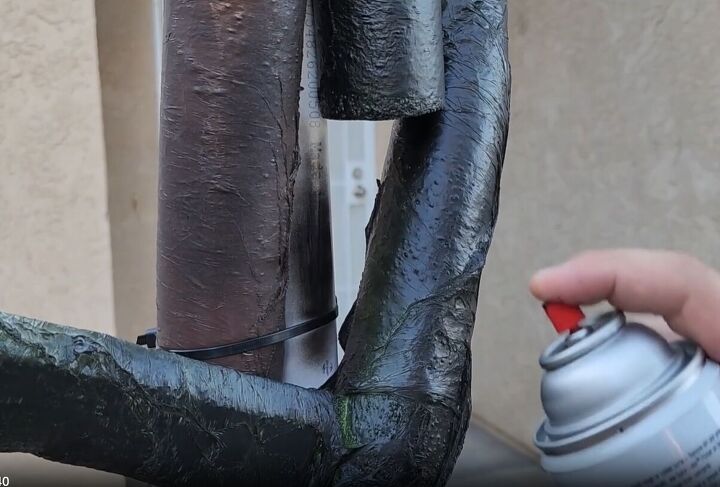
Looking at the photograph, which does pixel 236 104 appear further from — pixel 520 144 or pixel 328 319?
pixel 520 144

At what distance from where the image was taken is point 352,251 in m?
2.59

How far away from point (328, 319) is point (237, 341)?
0.16 meters

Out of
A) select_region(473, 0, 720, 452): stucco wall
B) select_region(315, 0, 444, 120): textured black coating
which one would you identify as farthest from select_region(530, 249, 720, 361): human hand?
select_region(473, 0, 720, 452): stucco wall

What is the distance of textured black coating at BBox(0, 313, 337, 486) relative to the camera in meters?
0.43

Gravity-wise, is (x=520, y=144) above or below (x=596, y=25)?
below

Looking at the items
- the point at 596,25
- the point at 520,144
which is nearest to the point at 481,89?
the point at 596,25

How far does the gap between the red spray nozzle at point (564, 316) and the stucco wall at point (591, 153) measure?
4.44ft

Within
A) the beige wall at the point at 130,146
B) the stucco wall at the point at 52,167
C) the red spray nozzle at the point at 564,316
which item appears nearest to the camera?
the red spray nozzle at the point at 564,316

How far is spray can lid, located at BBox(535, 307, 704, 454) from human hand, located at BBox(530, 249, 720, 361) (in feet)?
0.18

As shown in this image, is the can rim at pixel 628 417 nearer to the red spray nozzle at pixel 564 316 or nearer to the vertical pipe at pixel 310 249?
the red spray nozzle at pixel 564 316

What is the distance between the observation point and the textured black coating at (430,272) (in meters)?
0.62

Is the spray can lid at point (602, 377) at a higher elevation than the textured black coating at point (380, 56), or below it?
below

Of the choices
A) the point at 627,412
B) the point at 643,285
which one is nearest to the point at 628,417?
the point at 627,412

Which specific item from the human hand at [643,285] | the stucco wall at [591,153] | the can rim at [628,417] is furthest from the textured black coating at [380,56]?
the stucco wall at [591,153]
